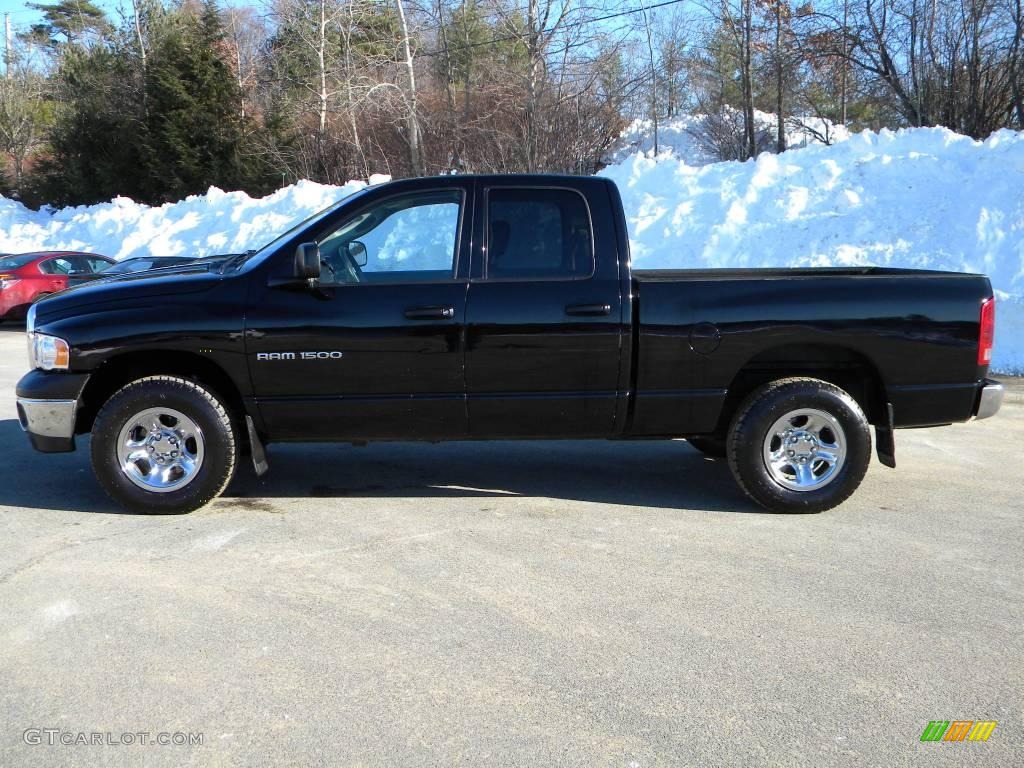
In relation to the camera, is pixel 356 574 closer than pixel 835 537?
Yes

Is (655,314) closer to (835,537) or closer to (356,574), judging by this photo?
(835,537)

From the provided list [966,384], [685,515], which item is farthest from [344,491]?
[966,384]

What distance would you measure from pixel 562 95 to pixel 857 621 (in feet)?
69.5

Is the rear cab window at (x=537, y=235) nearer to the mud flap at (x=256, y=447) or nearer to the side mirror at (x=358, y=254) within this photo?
the side mirror at (x=358, y=254)

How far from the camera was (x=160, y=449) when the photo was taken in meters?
5.52

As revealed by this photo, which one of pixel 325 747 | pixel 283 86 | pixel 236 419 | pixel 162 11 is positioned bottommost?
pixel 325 747

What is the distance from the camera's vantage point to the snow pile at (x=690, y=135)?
32.4 metres

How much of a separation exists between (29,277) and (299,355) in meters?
14.2

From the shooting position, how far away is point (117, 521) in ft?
17.9

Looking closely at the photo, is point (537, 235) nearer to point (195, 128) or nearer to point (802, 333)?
point (802, 333)

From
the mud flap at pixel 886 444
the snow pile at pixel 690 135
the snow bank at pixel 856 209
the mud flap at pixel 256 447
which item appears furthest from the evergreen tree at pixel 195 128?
the mud flap at pixel 886 444

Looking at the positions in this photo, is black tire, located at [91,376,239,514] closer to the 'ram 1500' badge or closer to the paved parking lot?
the paved parking lot

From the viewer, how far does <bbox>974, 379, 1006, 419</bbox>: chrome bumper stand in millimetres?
5641

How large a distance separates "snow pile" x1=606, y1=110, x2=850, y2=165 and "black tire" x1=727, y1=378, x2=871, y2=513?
26764 millimetres
